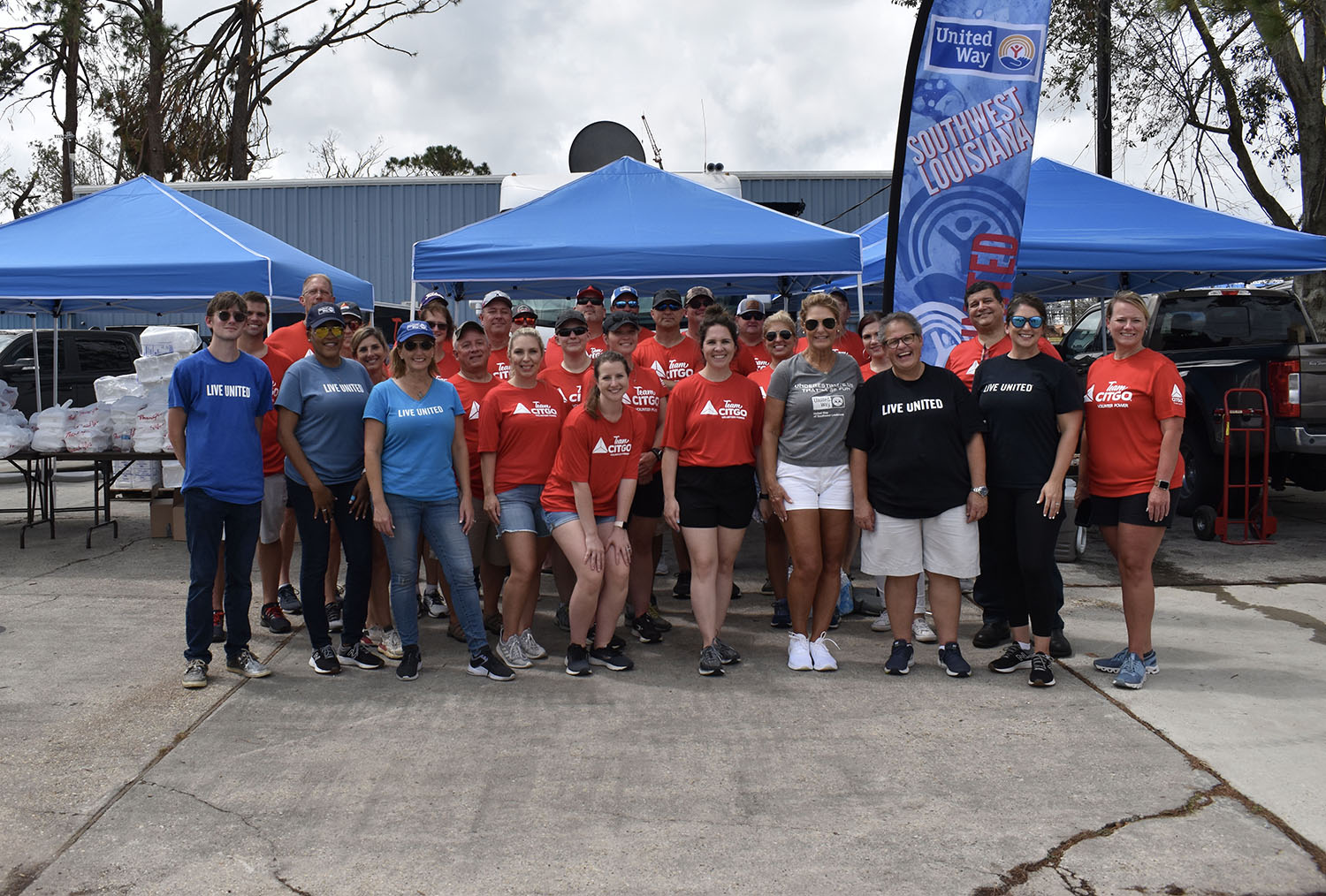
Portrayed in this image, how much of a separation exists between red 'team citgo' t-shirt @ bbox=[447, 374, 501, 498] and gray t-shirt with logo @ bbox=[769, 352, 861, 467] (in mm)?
1505

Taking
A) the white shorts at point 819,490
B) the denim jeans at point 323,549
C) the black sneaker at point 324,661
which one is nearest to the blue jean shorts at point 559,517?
the denim jeans at point 323,549

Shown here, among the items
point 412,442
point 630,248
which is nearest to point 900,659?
point 412,442

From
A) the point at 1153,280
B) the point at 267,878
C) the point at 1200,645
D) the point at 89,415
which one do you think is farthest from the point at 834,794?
the point at 1153,280

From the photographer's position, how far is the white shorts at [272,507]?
19.4 ft

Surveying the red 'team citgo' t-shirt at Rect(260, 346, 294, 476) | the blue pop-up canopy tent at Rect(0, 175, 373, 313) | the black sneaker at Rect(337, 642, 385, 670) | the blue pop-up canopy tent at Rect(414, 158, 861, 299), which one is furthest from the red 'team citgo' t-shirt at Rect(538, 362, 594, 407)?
the blue pop-up canopy tent at Rect(0, 175, 373, 313)

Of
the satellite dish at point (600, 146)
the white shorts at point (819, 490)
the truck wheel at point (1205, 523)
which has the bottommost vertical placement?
the truck wheel at point (1205, 523)

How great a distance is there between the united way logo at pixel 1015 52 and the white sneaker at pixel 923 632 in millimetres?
3616

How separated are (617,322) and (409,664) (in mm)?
2210

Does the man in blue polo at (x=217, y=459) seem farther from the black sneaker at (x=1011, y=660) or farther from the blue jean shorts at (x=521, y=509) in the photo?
the black sneaker at (x=1011, y=660)

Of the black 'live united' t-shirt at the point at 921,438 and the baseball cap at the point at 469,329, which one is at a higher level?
the baseball cap at the point at 469,329

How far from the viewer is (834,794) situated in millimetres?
3814

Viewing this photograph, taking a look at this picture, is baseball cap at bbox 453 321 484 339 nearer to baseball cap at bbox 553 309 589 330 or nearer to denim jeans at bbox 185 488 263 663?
baseball cap at bbox 553 309 589 330

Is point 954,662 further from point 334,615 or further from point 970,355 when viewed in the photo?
point 334,615

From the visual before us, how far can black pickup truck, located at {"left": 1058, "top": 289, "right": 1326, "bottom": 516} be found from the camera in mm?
8555
